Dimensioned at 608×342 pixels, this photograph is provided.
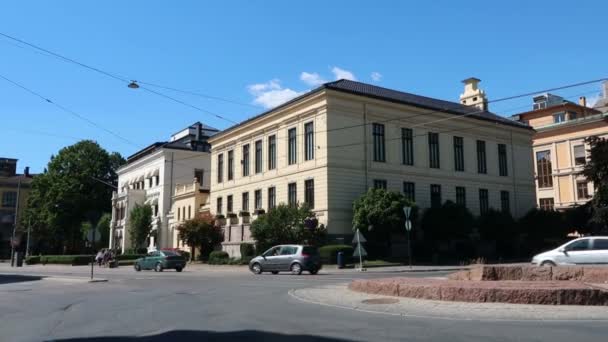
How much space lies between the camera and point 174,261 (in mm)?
37844

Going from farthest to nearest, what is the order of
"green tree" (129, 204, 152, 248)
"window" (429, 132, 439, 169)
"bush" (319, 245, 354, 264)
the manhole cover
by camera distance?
"green tree" (129, 204, 152, 248) → "window" (429, 132, 439, 169) → "bush" (319, 245, 354, 264) → the manhole cover

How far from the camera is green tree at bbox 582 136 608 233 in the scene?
125ft

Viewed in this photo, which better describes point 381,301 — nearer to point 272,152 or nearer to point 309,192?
point 309,192

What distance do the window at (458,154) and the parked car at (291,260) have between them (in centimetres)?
2376

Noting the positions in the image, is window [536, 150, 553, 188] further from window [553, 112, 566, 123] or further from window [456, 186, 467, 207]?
window [456, 186, 467, 207]

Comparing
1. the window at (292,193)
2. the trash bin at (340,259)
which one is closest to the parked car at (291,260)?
the trash bin at (340,259)

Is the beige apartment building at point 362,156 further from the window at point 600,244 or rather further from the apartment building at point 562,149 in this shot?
the window at point 600,244

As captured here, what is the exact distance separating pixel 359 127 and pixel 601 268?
29491mm

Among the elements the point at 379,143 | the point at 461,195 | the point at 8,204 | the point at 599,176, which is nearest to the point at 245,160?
the point at 379,143

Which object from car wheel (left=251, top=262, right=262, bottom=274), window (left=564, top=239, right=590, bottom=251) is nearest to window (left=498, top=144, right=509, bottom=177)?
car wheel (left=251, top=262, right=262, bottom=274)

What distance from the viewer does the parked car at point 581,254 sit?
21.0 meters

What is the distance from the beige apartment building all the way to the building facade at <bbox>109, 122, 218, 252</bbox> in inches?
465

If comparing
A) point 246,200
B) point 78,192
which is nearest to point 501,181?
point 246,200

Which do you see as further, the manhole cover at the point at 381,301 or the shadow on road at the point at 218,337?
the manhole cover at the point at 381,301
